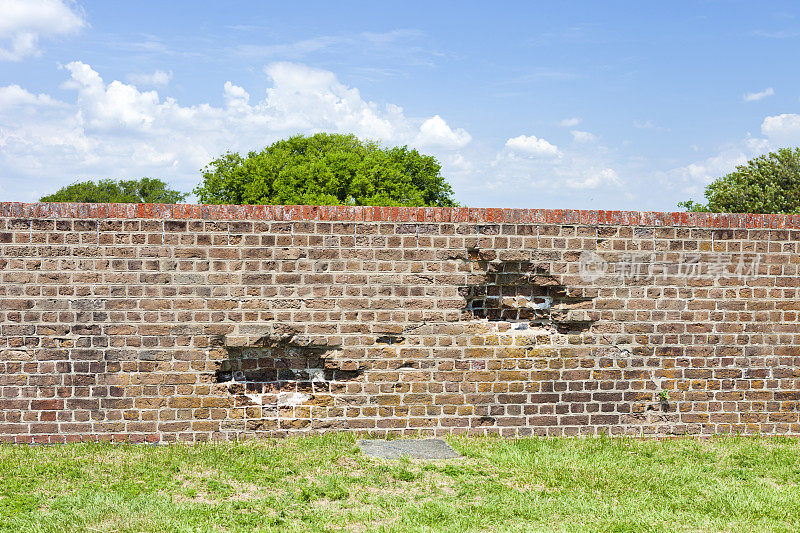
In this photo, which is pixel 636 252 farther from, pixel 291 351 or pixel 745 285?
pixel 291 351

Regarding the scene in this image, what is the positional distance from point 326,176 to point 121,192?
25.4 meters

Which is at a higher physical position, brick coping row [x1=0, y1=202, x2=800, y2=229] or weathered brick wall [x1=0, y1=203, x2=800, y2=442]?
brick coping row [x1=0, y1=202, x2=800, y2=229]

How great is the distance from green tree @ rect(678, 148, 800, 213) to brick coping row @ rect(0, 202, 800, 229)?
22384 mm

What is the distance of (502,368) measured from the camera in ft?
23.1

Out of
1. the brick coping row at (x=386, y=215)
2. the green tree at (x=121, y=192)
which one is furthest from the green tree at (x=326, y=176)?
the brick coping row at (x=386, y=215)

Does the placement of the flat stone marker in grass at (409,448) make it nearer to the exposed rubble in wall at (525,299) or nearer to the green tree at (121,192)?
the exposed rubble in wall at (525,299)

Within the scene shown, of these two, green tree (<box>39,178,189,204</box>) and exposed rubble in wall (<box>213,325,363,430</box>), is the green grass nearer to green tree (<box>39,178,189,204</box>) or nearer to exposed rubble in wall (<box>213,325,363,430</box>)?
exposed rubble in wall (<box>213,325,363,430</box>)

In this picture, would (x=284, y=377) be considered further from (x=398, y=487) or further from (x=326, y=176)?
(x=326, y=176)

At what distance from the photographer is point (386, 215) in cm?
685

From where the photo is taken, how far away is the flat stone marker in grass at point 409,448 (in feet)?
20.4

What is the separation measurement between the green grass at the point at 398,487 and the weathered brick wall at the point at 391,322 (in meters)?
0.44

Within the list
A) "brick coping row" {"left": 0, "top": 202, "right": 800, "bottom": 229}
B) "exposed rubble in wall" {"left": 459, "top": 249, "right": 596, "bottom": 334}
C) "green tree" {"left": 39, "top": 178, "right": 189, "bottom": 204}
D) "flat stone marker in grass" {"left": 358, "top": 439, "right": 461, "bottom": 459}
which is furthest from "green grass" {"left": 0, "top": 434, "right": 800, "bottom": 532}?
"green tree" {"left": 39, "top": 178, "right": 189, "bottom": 204}

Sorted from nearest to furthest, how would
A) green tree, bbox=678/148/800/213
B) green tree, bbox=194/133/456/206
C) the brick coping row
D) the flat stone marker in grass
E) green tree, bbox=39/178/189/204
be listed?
1. the flat stone marker in grass
2. the brick coping row
3. green tree, bbox=678/148/800/213
4. green tree, bbox=194/133/456/206
5. green tree, bbox=39/178/189/204

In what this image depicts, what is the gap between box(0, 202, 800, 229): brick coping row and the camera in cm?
663
